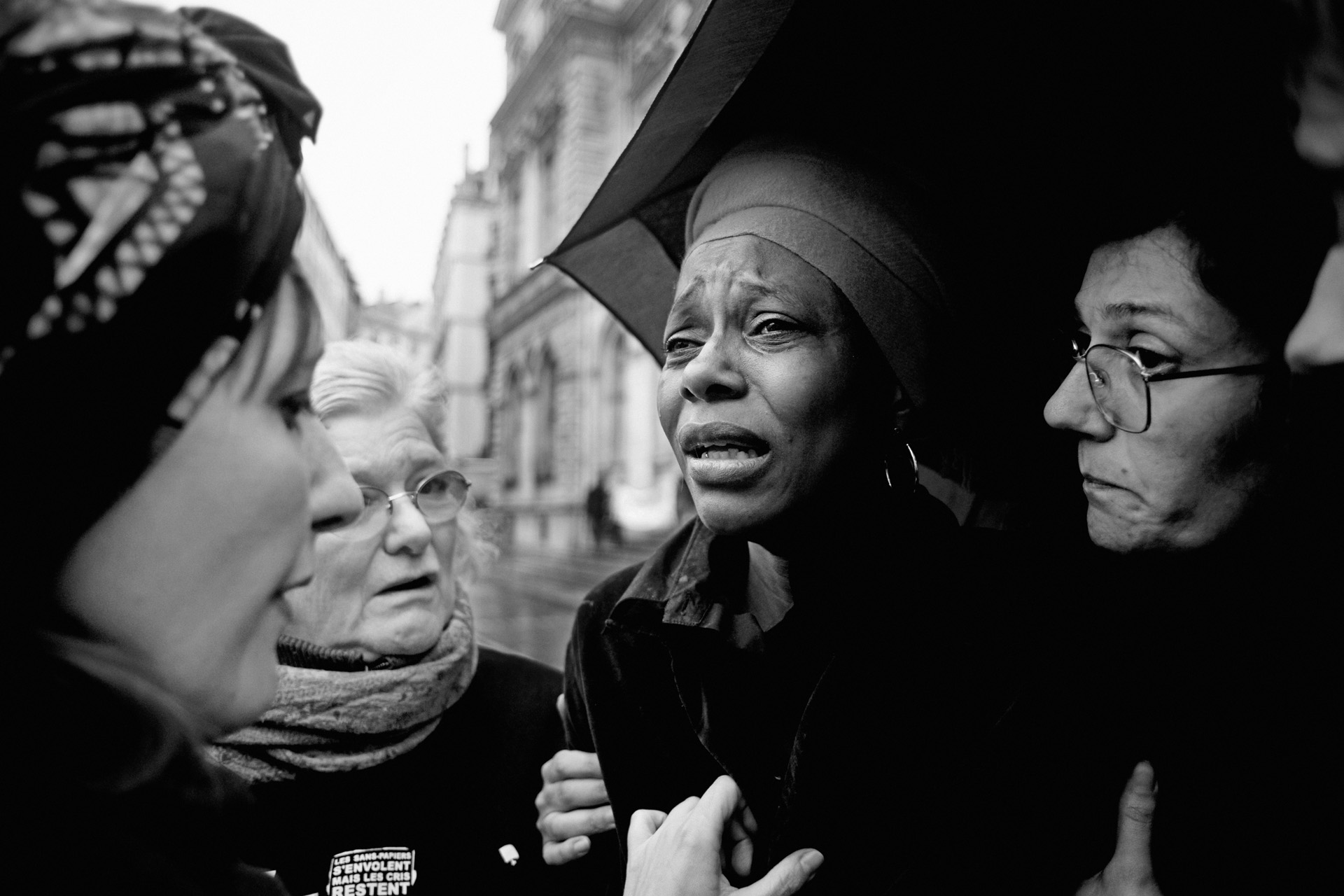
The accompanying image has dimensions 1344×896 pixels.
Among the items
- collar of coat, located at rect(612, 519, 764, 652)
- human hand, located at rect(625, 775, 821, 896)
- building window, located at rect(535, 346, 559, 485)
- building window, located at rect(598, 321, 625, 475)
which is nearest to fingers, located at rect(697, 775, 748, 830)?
human hand, located at rect(625, 775, 821, 896)

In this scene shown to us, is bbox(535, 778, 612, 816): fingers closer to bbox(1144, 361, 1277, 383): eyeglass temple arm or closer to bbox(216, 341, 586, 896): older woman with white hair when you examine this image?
bbox(216, 341, 586, 896): older woman with white hair

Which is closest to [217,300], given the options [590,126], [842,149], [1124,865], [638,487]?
[842,149]

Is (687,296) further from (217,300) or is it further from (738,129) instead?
(217,300)

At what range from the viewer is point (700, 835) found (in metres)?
1.10

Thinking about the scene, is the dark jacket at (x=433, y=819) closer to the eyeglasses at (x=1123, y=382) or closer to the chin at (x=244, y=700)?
the chin at (x=244, y=700)

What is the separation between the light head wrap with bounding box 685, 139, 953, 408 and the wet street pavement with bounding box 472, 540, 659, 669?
14.5 ft

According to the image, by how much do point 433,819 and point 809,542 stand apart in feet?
3.83

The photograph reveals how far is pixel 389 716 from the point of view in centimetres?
177

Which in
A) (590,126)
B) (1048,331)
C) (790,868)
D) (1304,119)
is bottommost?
(790,868)

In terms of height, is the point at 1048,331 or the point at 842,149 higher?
the point at 842,149

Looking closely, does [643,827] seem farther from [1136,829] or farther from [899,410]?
[899,410]

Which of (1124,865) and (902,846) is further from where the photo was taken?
(902,846)

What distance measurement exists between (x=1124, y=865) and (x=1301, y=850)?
0.67 ft

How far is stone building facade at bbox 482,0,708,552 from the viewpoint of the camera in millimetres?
15875
